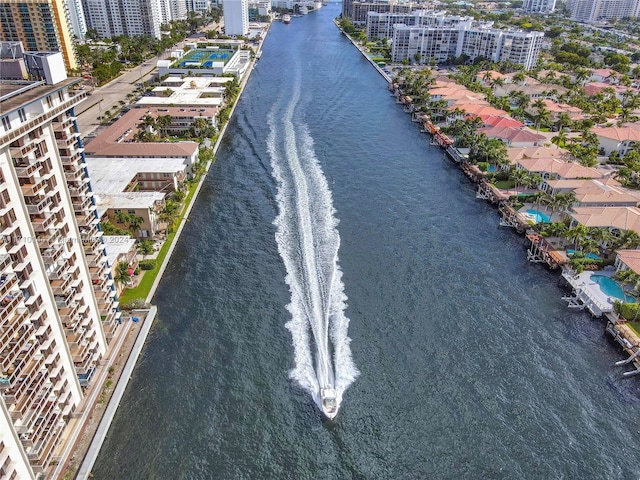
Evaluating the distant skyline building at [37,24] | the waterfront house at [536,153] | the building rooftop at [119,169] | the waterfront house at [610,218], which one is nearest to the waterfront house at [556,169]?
the waterfront house at [536,153]

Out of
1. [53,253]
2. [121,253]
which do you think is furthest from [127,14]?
[53,253]

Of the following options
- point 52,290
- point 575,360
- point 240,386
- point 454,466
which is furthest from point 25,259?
point 575,360

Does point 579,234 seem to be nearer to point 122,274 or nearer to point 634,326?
point 634,326

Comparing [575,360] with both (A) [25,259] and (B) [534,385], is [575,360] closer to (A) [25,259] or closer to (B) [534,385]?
(B) [534,385]

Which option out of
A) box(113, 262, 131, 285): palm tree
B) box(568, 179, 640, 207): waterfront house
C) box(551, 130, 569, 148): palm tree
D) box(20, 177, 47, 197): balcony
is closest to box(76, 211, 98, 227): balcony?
box(20, 177, 47, 197): balcony

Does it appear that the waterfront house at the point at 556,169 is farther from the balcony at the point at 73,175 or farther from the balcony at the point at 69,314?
the balcony at the point at 69,314

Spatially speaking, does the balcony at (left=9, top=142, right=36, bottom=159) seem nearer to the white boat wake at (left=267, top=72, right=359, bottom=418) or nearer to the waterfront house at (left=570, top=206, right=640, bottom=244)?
the white boat wake at (left=267, top=72, right=359, bottom=418)

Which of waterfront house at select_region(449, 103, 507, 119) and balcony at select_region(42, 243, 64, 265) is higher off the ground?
balcony at select_region(42, 243, 64, 265)
